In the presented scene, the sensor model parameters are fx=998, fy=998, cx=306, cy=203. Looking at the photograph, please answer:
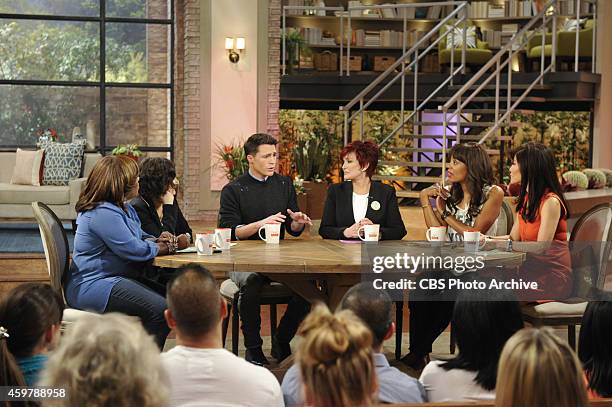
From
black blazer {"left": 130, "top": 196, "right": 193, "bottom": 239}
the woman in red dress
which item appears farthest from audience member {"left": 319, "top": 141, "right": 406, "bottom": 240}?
black blazer {"left": 130, "top": 196, "right": 193, "bottom": 239}

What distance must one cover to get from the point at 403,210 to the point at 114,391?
26.4 feet

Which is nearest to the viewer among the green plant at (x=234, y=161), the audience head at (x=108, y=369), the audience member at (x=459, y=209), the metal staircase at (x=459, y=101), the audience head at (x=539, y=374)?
the audience head at (x=108, y=369)

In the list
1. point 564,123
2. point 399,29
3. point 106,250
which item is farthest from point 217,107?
point 106,250

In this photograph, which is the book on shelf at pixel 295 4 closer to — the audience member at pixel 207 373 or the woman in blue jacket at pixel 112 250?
the woman in blue jacket at pixel 112 250

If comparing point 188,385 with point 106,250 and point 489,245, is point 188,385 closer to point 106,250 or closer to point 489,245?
point 106,250

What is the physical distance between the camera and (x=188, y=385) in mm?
2486

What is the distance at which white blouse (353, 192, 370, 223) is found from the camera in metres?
5.14

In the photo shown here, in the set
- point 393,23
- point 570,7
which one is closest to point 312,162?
point 393,23

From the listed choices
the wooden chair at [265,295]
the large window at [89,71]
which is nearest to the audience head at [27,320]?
the wooden chair at [265,295]

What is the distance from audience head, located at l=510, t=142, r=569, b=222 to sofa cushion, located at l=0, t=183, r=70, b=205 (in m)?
5.87

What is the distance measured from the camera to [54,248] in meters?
4.48

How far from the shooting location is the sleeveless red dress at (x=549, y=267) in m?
4.59

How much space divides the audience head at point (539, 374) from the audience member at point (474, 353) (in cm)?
77

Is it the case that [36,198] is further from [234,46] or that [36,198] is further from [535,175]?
[535,175]
